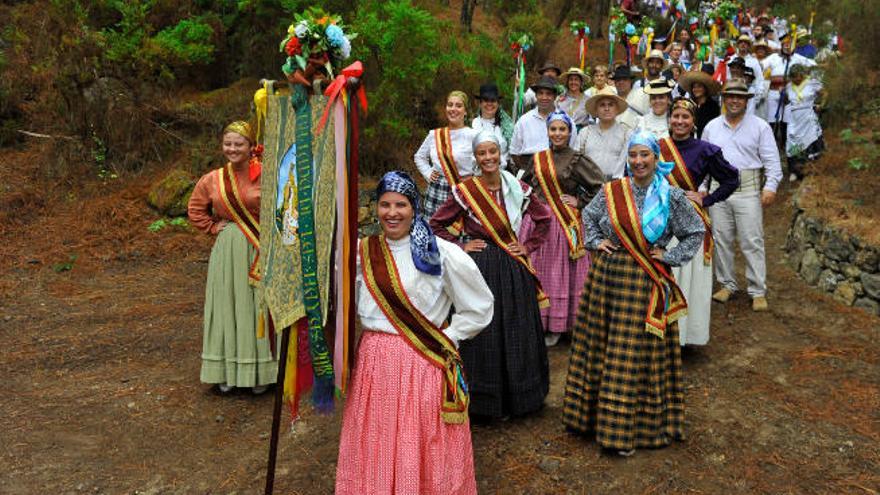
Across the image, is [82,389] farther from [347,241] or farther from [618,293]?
[618,293]

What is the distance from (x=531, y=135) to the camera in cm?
699

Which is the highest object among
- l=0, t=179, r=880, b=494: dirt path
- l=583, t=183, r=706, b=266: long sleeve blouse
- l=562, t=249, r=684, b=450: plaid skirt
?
l=583, t=183, r=706, b=266: long sleeve blouse

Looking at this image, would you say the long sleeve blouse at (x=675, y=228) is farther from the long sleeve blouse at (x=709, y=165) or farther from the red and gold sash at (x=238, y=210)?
the red and gold sash at (x=238, y=210)

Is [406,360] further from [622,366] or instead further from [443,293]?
[622,366]

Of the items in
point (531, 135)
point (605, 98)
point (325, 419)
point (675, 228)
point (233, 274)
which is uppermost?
point (605, 98)

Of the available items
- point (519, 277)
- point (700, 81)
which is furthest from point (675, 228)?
point (700, 81)

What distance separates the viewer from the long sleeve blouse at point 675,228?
401 centimetres

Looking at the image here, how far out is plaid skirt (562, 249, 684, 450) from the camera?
4.01 m

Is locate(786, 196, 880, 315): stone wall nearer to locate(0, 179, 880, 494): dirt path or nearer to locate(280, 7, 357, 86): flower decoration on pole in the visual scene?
locate(0, 179, 880, 494): dirt path

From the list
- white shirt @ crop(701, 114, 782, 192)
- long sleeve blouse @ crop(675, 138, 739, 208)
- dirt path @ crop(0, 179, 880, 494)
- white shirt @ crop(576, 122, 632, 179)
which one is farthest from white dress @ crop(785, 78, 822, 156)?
long sleeve blouse @ crop(675, 138, 739, 208)

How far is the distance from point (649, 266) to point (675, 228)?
0.94 ft

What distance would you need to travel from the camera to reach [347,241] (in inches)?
113

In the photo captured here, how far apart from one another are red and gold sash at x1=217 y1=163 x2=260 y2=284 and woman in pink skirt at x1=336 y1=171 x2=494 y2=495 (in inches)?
78.4

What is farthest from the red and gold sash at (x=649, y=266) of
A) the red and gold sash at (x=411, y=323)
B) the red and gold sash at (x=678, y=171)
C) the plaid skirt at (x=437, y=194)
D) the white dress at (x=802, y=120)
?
the white dress at (x=802, y=120)
